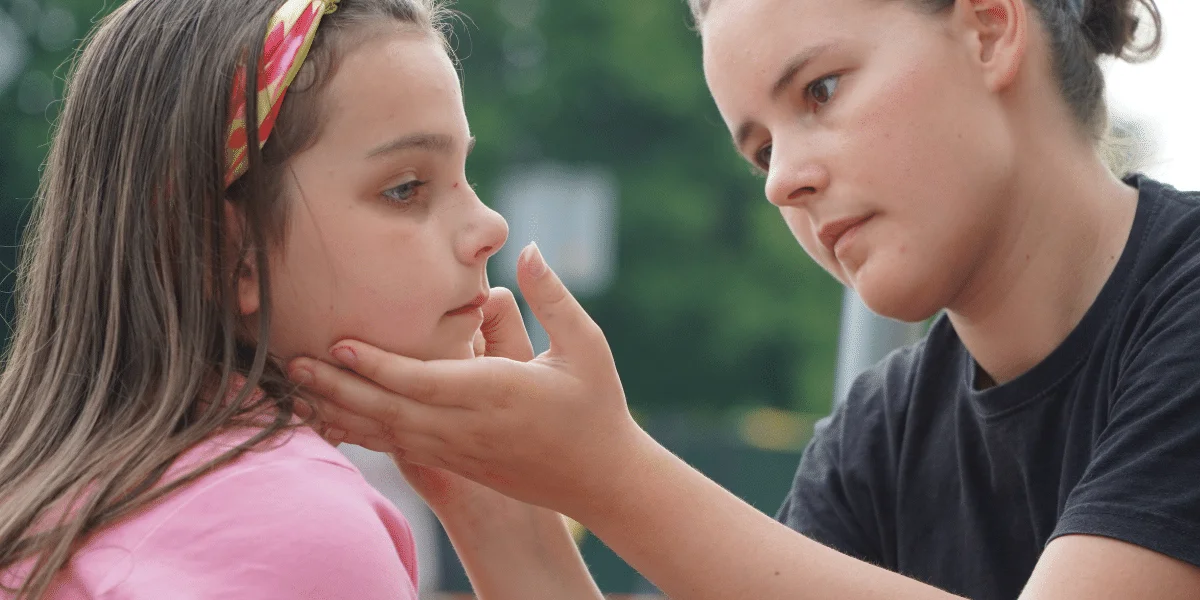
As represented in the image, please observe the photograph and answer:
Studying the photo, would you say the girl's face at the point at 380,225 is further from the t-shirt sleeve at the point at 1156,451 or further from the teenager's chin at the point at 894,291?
the t-shirt sleeve at the point at 1156,451

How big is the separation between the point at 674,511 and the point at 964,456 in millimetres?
815

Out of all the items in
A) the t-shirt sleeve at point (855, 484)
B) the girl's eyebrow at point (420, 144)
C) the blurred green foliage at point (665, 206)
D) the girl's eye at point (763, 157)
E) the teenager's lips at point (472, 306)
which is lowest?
the blurred green foliage at point (665, 206)

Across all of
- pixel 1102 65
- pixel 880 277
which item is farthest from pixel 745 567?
pixel 1102 65

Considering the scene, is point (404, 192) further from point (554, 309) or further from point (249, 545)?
point (249, 545)

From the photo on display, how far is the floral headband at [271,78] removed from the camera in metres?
2.07

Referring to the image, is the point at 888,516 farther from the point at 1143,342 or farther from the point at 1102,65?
the point at 1102,65

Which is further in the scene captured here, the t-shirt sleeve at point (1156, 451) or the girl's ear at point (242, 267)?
the girl's ear at point (242, 267)

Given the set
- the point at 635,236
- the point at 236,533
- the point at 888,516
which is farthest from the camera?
the point at 635,236

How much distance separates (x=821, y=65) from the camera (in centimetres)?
230

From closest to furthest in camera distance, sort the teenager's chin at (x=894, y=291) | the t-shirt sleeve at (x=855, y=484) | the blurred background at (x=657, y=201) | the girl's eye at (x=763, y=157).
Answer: the teenager's chin at (x=894, y=291) → the girl's eye at (x=763, y=157) → the t-shirt sleeve at (x=855, y=484) → the blurred background at (x=657, y=201)

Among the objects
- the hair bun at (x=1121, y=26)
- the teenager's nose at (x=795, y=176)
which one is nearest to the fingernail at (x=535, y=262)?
the teenager's nose at (x=795, y=176)

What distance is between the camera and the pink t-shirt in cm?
170

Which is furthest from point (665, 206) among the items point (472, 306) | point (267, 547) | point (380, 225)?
point (267, 547)

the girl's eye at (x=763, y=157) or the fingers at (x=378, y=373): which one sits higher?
the girl's eye at (x=763, y=157)
